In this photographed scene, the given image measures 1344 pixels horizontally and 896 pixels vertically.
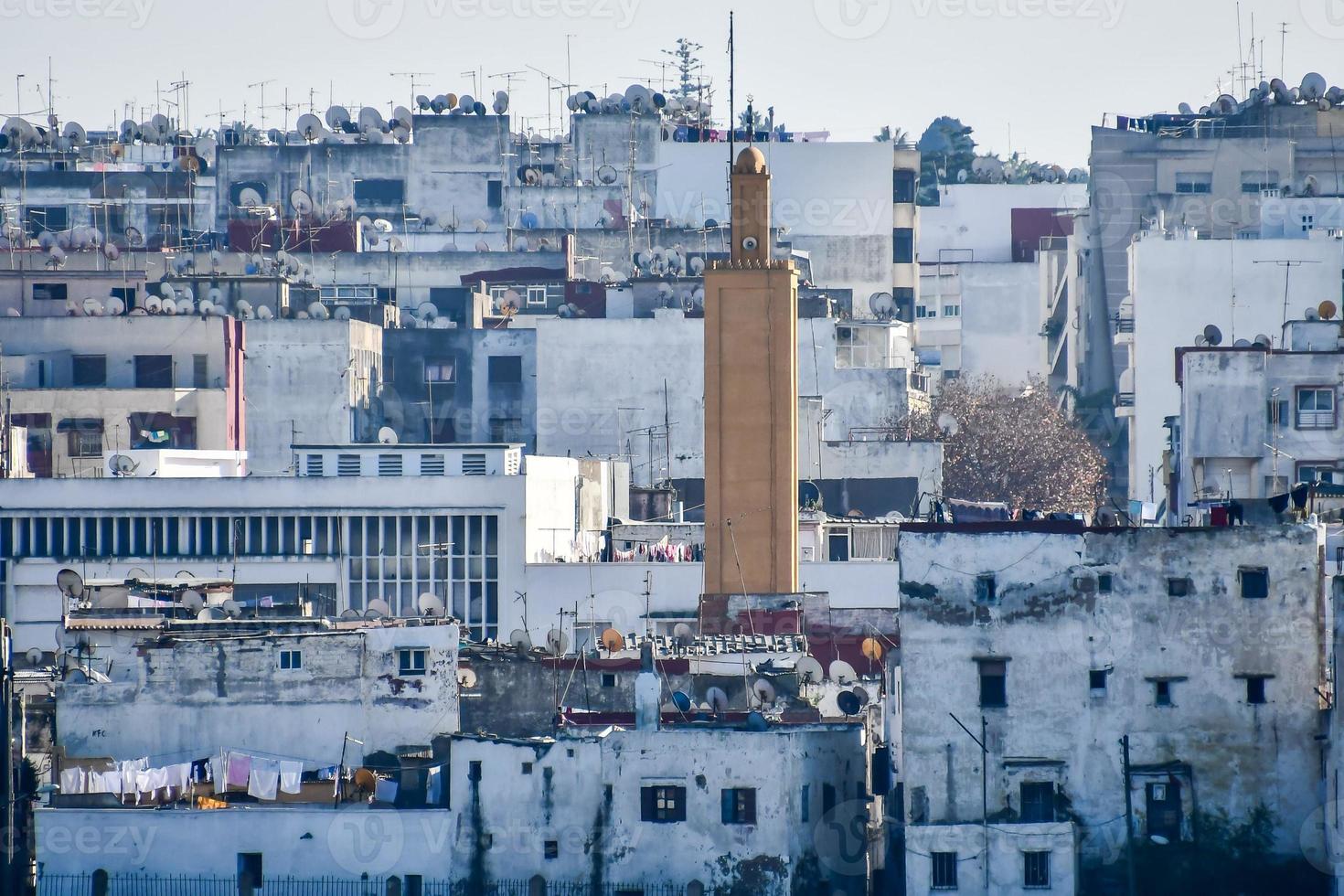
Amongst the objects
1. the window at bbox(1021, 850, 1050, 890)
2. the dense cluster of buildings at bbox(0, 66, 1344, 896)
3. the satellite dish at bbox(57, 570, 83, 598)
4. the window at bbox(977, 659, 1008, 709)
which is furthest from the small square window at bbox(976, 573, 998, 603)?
the satellite dish at bbox(57, 570, 83, 598)

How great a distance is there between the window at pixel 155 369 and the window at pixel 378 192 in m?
32.2

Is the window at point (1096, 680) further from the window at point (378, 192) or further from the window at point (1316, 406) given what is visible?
the window at point (378, 192)

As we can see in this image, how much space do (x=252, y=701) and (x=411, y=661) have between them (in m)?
2.98

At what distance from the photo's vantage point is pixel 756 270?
7306 centimetres

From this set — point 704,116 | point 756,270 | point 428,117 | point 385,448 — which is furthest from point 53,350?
point 704,116

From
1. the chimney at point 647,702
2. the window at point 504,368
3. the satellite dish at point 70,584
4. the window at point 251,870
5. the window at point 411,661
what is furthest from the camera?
the window at point 504,368

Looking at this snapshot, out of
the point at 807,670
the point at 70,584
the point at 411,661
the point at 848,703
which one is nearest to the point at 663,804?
the point at 848,703

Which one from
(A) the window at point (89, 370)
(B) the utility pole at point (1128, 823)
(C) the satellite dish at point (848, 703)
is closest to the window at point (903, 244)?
(A) the window at point (89, 370)

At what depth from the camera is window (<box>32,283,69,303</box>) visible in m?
94.8

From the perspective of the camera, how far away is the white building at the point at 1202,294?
8556 cm

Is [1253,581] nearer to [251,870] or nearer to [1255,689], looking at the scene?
[1255,689]

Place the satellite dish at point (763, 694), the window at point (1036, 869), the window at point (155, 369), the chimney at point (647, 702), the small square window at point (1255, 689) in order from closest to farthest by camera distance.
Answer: the window at point (1036, 869)
the small square window at point (1255, 689)
the chimney at point (647, 702)
the satellite dish at point (763, 694)
the window at point (155, 369)

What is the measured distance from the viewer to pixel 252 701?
56.7m

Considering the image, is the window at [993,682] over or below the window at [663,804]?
over
